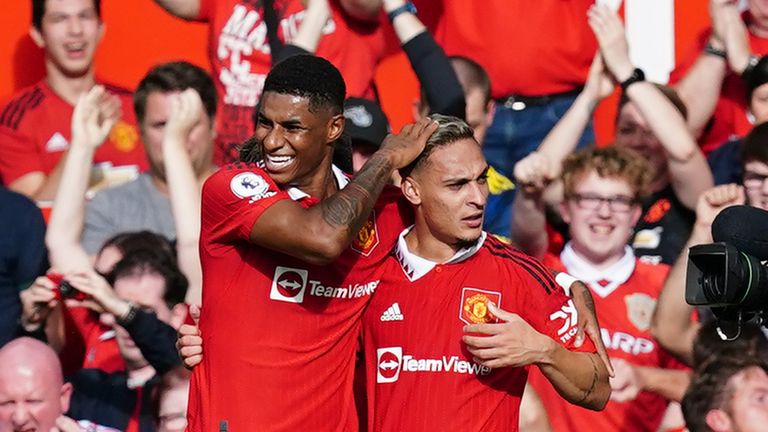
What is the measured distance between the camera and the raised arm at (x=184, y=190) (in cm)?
835

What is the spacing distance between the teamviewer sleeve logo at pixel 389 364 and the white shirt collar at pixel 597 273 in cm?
217

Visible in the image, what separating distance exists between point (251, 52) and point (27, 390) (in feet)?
7.74

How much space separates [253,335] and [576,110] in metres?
3.20

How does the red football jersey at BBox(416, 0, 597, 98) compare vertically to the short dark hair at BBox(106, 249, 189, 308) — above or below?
above

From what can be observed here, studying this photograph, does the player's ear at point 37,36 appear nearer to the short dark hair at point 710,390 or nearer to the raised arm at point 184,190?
the raised arm at point 184,190

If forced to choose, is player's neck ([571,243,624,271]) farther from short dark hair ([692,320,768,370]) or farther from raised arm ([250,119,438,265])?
raised arm ([250,119,438,265])

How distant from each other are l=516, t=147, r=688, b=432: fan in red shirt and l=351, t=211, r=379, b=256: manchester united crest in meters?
1.84

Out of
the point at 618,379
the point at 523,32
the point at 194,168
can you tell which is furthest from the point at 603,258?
the point at 194,168

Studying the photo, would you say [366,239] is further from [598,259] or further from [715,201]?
[715,201]

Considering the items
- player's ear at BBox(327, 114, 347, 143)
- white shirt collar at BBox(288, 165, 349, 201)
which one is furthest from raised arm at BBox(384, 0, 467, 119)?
player's ear at BBox(327, 114, 347, 143)

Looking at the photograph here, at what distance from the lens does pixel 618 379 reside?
750 centimetres

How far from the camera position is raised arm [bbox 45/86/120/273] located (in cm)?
843

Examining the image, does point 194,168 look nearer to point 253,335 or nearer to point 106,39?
point 106,39

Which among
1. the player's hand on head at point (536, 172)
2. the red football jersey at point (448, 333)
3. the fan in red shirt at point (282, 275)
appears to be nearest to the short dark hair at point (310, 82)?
the fan in red shirt at point (282, 275)
